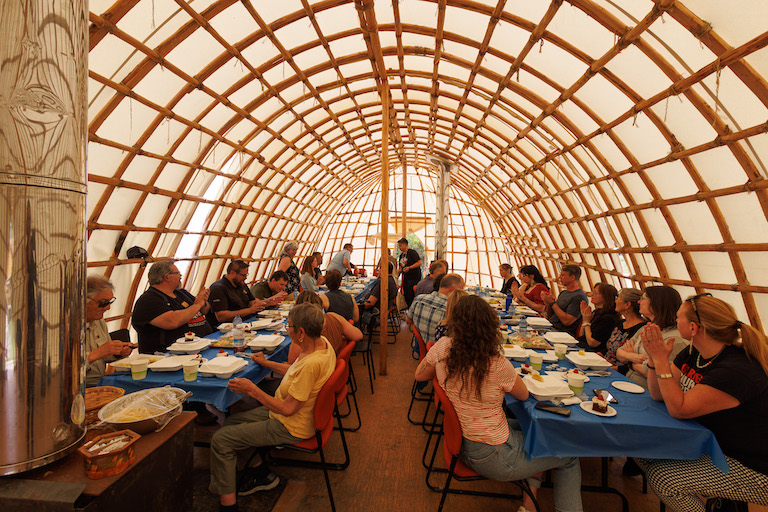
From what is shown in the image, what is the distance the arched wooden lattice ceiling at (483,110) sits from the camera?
4520 millimetres

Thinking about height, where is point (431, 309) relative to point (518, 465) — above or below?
above

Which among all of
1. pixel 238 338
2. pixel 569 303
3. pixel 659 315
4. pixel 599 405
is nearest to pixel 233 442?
pixel 238 338

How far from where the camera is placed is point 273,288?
6.61 metres

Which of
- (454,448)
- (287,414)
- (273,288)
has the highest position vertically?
(273,288)

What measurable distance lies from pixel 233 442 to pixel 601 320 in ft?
12.6

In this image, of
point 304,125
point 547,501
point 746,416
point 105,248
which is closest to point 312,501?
point 547,501

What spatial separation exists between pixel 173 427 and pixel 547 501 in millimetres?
2872

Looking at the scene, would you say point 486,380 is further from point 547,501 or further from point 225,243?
point 225,243

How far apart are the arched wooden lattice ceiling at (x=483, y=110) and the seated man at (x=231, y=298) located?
255cm

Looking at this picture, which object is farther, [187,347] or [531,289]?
[531,289]

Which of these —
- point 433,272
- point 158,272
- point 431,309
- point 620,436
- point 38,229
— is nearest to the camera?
point 38,229

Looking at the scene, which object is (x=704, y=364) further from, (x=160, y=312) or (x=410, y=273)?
(x=410, y=273)

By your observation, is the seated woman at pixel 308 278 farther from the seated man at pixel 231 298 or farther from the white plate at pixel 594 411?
the white plate at pixel 594 411

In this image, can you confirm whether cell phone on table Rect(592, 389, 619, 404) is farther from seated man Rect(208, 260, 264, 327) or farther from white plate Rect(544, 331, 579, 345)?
seated man Rect(208, 260, 264, 327)
